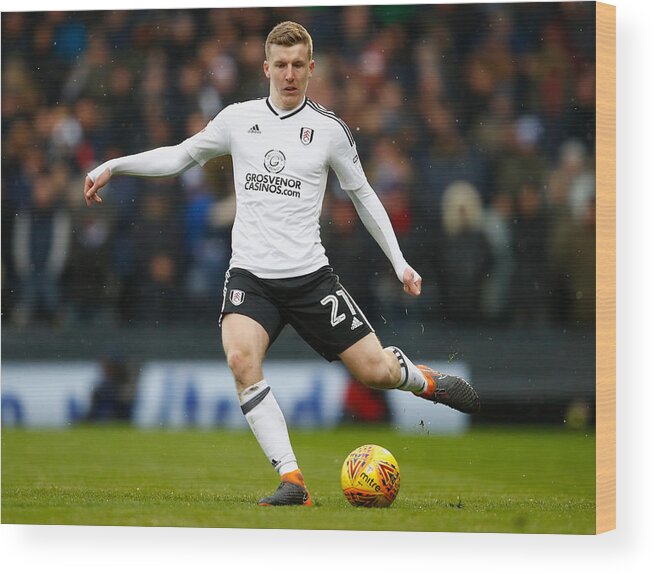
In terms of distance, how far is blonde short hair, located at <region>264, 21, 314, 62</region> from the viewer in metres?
7.94

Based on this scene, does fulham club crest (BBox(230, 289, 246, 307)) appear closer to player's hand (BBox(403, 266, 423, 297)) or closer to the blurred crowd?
the blurred crowd

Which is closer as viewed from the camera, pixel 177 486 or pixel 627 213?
pixel 627 213

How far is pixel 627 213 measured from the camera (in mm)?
7672

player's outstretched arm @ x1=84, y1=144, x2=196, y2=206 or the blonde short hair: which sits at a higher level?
the blonde short hair

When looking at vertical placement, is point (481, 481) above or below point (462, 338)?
below

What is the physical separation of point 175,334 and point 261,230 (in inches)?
34.2

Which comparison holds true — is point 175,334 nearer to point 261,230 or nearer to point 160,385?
point 160,385

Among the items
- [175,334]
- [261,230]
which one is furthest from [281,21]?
[175,334]

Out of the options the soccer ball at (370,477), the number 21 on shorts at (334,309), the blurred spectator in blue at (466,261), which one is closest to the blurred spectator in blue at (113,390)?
the number 21 on shorts at (334,309)

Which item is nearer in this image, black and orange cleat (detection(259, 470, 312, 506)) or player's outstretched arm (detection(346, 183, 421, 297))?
black and orange cleat (detection(259, 470, 312, 506))

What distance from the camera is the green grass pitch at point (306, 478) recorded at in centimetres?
769

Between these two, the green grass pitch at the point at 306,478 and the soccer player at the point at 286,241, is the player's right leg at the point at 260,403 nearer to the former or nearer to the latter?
the soccer player at the point at 286,241

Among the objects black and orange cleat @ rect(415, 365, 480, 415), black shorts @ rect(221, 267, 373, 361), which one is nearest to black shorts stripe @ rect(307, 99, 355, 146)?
black shorts @ rect(221, 267, 373, 361)

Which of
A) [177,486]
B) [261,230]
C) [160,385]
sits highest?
[261,230]
